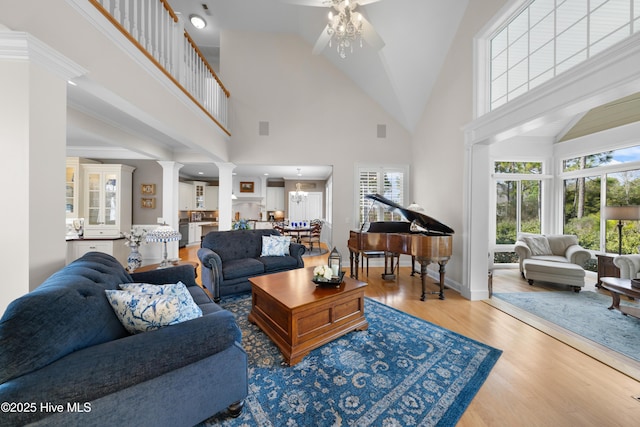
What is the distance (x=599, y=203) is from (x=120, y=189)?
10127mm

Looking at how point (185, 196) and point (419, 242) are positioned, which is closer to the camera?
point (419, 242)

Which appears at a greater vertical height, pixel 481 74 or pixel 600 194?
pixel 481 74

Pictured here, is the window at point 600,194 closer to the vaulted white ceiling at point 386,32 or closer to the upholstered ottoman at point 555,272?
the upholstered ottoman at point 555,272

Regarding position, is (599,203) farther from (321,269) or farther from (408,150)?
(321,269)

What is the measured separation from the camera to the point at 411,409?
5.21 ft

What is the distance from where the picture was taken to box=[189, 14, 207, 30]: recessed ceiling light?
203 inches

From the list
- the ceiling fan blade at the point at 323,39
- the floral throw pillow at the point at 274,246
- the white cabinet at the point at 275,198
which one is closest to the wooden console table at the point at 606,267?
the floral throw pillow at the point at 274,246

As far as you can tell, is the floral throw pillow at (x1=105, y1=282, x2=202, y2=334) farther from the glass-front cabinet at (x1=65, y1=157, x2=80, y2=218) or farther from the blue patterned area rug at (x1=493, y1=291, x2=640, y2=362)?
the glass-front cabinet at (x1=65, y1=157, x2=80, y2=218)

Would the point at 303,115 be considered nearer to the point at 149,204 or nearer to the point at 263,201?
the point at 149,204

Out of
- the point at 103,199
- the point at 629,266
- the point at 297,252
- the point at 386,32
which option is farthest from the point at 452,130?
the point at 103,199

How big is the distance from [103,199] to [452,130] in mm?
7377

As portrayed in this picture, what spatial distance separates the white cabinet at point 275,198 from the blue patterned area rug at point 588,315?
802 centimetres

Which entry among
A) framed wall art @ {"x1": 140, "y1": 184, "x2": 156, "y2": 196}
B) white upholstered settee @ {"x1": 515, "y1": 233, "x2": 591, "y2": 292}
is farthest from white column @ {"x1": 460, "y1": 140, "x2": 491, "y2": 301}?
framed wall art @ {"x1": 140, "y1": 184, "x2": 156, "y2": 196}

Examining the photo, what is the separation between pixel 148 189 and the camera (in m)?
5.98
